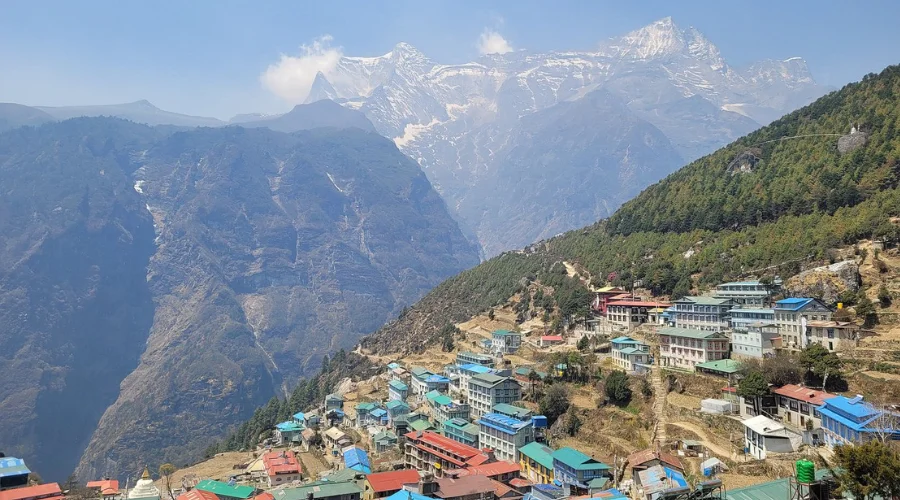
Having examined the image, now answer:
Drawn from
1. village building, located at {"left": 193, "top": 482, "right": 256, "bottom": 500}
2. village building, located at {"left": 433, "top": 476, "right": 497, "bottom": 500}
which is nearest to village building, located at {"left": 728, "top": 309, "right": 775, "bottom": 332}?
village building, located at {"left": 433, "top": 476, "right": 497, "bottom": 500}

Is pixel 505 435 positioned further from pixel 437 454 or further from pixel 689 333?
pixel 689 333

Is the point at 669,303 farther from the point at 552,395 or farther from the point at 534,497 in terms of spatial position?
the point at 534,497

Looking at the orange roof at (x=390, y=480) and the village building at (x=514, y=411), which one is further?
→ the village building at (x=514, y=411)

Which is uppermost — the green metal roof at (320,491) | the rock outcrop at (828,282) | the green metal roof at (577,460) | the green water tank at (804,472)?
the rock outcrop at (828,282)

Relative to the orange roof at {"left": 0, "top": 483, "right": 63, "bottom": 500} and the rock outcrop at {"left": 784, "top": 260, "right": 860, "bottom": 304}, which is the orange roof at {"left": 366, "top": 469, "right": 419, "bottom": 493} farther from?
the rock outcrop at {"left": 784, "top": 260, "right": 860, "bottom": 304}

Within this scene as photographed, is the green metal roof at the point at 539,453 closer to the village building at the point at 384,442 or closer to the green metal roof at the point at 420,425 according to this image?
the green metal roof at the point at 420,425

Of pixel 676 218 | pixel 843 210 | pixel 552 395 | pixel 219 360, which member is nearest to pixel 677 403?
pixel 552 395

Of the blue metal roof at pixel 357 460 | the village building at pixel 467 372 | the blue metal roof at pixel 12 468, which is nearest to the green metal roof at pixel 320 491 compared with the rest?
the blue metal roof at pixel 357 460
